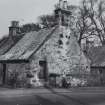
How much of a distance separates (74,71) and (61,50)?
2900 mm

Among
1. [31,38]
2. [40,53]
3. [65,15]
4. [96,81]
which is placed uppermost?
[65,15]

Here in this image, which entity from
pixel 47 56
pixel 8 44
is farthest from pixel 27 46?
pixel 8 44

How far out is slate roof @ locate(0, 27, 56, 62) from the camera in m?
24.8

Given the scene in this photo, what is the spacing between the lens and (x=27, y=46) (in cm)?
2656

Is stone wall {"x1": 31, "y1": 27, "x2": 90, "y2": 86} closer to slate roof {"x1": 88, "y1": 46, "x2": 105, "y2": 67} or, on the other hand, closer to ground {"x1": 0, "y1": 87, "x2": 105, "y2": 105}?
ground {"x1": 0, "y1": 87, "x2": 105, "y2": 105}

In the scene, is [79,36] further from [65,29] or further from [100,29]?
[65,29]

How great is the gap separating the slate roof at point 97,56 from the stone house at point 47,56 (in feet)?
23.5

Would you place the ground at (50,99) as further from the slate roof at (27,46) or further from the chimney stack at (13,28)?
the chimney stack at (13,28)

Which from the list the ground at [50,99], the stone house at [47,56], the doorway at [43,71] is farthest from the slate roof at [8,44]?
the ground at [50,99]

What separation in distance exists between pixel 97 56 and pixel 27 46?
1511 centimetres

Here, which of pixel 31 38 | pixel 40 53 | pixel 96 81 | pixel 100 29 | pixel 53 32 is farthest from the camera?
pixel 100 29

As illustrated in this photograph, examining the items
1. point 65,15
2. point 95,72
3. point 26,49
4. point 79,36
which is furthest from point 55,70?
point 79,36

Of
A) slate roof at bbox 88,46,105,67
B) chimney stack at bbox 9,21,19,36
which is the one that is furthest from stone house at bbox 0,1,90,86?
slate roof at bbox 88,46,105,67

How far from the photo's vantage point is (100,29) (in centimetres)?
4056
